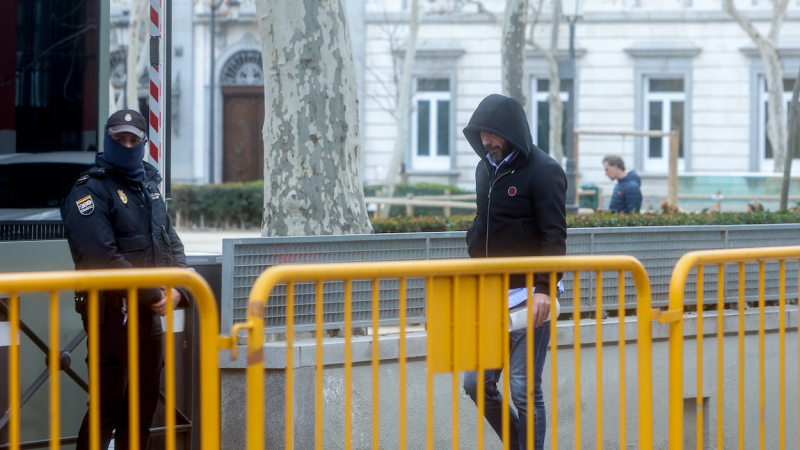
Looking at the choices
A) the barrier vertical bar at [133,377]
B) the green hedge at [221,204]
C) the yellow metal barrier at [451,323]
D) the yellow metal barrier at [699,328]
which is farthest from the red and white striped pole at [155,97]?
the green hedge at [221,204]

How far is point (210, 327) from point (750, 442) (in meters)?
3.88

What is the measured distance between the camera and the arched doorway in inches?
1050

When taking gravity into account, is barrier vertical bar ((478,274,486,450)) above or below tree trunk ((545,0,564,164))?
below

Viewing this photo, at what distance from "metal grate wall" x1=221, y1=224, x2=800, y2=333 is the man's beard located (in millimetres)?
775

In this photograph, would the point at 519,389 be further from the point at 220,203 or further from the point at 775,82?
the point at 775,82

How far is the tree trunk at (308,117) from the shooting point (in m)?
5.97

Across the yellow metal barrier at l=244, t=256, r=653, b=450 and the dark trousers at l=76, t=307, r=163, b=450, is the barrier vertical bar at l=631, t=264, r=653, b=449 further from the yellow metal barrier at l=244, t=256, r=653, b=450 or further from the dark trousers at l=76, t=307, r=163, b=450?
the dark trousers at l=76, t=307, r=163, b=450

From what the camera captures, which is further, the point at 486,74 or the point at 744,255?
the point at 486,74

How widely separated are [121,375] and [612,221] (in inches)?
180

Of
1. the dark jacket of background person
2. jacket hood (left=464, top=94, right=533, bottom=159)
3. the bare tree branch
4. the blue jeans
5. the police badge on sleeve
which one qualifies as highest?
the bare tree branch

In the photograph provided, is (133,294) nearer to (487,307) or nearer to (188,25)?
(487,307)

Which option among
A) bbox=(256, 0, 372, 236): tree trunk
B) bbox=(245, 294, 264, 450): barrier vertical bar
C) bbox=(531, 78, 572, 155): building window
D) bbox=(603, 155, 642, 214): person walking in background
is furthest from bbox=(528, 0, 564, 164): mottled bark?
bbox=(245, 294, 264, 450): barrier vertical bar

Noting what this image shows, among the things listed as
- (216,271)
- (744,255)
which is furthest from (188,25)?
(744,255)

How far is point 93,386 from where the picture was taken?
9.78 ft
